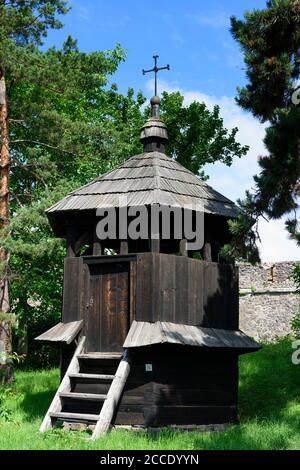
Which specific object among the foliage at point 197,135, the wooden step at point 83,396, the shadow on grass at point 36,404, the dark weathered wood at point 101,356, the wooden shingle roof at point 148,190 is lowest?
the shadow on grass at point 36,404

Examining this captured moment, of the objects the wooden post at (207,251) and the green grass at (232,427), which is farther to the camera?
the wooden post at (207,251)

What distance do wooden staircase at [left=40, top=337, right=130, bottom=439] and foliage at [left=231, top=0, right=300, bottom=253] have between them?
3.60 m

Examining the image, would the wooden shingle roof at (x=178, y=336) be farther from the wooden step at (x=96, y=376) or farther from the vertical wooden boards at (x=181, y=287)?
the wooden step at (x=96, y=376)

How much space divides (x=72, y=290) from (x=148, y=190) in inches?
93.4

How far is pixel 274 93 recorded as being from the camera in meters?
11.1

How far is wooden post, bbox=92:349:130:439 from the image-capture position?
33.4ft

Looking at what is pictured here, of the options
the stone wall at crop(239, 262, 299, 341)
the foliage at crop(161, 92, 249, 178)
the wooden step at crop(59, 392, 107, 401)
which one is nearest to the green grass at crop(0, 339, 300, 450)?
the wooden step at crop(59, 392, 107, 401)

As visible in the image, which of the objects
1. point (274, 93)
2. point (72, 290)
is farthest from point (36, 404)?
point (274, 93)

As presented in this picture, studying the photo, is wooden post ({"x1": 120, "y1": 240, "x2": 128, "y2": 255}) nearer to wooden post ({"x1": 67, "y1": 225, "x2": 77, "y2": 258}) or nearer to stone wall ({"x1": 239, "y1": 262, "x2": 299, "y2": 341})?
wooden post ({"x1": 67, "y1": 225, "x2": 77, "y2": 258})

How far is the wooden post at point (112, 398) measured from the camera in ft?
33.4

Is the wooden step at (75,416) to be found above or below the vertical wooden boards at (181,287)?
below

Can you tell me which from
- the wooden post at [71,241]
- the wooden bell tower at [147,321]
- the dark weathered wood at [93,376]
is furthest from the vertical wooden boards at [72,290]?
the dark weathered wood at [93,376]

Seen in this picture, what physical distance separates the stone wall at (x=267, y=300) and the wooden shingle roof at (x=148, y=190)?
11843mm

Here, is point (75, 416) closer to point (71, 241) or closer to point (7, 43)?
point (71, 241)
